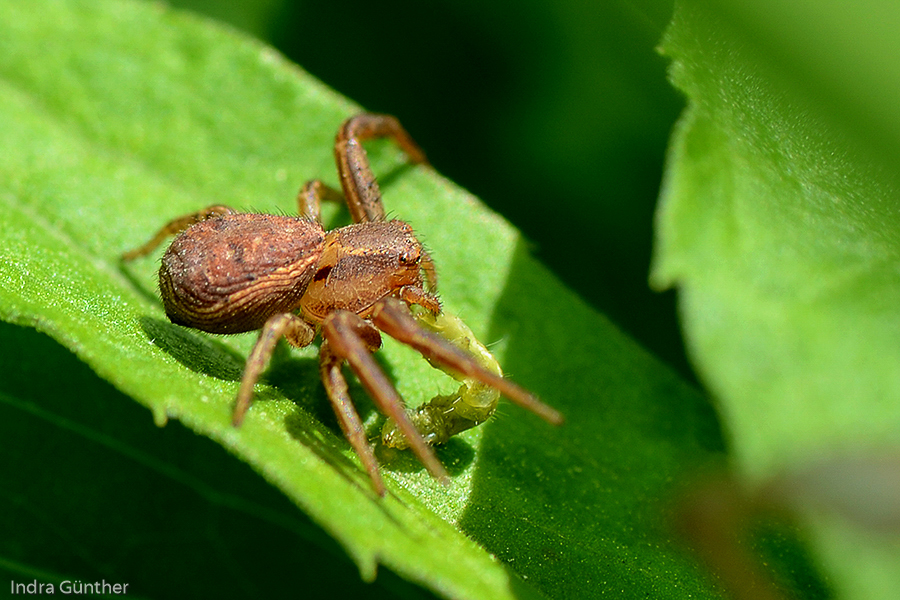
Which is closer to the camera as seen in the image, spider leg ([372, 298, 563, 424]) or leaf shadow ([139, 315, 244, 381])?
spider leg ([372, 298, 563, 424])

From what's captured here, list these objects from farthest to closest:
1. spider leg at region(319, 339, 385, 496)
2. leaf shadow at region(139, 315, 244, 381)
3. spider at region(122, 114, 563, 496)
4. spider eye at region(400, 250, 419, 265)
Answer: spider eye at region(400, 250, 419, 265)
leaf shadow at region(139, 315, 244, 381)
spider at region(122, 114, 563, 496)
spider leg at region(319, 339, 385, 496)

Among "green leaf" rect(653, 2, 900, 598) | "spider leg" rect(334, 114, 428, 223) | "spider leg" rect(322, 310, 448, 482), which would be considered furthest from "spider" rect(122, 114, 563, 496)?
"green leaf" rect(653, 2, 900, 598)

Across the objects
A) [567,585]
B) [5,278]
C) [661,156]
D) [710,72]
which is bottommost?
[5,278]

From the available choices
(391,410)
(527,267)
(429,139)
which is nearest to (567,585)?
(391,410)

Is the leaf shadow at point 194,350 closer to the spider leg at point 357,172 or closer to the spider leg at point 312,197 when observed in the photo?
the spider leg at point 312,197

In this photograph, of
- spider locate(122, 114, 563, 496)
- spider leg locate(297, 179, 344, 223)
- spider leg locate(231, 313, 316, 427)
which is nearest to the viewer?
spider leg locate(231, 313, 316, 427)

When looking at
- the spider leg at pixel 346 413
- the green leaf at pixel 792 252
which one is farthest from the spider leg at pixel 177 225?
the green leaf at pixel 792 252

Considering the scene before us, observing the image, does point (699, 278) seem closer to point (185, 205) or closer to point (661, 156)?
point (661, 156)

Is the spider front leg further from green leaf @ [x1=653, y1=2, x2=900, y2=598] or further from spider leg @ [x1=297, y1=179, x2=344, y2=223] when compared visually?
green leaf @ [x1=653, y1=2, x2=900, y2=598]
